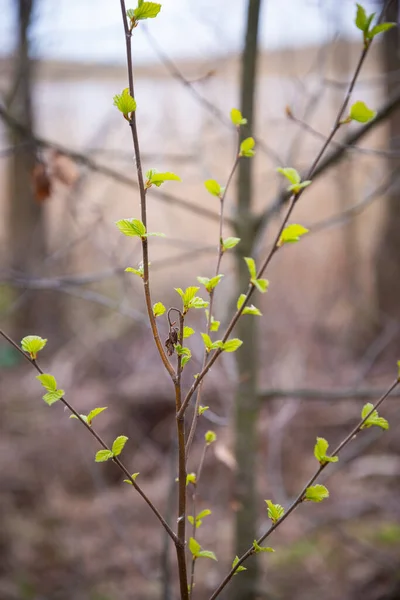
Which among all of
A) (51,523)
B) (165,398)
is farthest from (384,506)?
(51,523)

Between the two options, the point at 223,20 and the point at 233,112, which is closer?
the point at 233,112

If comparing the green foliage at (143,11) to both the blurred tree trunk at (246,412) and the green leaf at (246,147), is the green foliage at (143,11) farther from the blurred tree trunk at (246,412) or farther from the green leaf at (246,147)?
the blurred tree trunk at (246,412)

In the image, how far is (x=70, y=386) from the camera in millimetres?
5074

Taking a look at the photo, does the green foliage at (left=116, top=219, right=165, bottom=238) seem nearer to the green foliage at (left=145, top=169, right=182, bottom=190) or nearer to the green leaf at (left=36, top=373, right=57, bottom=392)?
the green foliage at (left=145, top=169, right=182, bottom=190)

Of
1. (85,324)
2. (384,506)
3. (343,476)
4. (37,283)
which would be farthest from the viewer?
(85,324)

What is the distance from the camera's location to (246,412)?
225 centimetres

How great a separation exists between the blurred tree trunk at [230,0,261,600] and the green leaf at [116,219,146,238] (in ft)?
4.66

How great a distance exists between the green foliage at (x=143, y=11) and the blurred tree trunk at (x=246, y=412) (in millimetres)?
1416

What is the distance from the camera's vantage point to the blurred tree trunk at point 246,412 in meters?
2.18

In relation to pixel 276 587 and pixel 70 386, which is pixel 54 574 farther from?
pixel 70 386

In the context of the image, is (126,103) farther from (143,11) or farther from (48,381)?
(48,381)

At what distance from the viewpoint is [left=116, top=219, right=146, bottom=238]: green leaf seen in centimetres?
76

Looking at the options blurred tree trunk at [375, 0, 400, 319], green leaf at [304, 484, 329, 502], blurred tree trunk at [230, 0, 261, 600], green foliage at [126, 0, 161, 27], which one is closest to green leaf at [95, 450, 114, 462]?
green leaf at [304, 484, 329, 502]

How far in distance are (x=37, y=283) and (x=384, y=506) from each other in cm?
313
